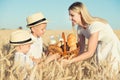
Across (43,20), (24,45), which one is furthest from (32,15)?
(24,45)

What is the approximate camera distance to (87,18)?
3354 mm

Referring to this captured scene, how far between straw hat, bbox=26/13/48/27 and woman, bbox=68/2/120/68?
408 mm

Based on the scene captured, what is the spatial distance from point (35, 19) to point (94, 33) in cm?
78

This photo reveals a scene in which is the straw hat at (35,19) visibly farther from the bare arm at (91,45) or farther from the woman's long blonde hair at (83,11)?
the bare arm at (91,45)

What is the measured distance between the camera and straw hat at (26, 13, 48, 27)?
12.6ft

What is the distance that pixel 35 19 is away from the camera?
3.89 metres

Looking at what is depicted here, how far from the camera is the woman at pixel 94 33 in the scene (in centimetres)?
330

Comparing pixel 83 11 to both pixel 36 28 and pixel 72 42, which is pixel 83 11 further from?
pixel 72 42

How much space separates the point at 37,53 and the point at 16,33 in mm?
942

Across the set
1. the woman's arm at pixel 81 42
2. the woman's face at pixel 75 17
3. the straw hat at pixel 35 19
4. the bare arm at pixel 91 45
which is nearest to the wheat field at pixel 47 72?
the bare arm at pixel 91 45

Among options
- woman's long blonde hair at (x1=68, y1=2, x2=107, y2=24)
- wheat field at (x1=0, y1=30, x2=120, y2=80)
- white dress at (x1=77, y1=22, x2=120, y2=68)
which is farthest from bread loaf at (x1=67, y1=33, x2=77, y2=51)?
wheat field at (x1=0, y1=30, x2=120, y2=80)

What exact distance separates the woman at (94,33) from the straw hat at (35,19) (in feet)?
1.34

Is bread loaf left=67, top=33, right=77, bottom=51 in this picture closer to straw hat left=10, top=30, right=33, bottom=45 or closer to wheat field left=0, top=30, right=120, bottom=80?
wheat field left=0, top=30, right=120, bottom=80

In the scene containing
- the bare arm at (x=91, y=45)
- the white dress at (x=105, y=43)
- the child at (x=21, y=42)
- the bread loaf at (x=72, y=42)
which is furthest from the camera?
the bread loaf at (x=72, y=42)
